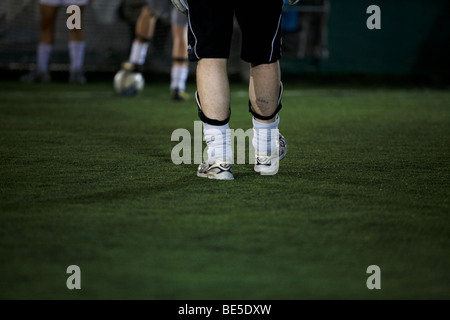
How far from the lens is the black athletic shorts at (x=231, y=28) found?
347 cm

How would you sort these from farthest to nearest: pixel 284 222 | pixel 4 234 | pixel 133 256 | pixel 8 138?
pixel 8 138, pixel 284 222, pixel 4 234, pixel 133 256

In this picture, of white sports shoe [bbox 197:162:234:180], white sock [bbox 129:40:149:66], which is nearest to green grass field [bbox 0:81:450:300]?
white sports shoe [bbox 197:162:234:180]

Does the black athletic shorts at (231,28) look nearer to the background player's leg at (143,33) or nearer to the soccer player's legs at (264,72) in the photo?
the soccer player's legs at (264,72)

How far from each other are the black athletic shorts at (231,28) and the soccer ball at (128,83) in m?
4.66

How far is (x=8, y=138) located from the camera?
4.80 meters

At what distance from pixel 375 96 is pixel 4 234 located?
6294mm

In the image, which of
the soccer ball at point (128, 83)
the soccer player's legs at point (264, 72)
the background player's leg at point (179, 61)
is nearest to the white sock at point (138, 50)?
the soccer ball at point (128, 83)

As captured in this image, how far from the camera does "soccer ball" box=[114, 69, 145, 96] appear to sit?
8.17m

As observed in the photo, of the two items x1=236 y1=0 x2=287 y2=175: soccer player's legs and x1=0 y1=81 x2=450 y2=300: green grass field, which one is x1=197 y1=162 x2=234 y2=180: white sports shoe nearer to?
x1=0 y1=81 x2=450 y2=300: green grass field

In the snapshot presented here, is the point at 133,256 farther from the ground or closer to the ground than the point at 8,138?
closer to the ground
